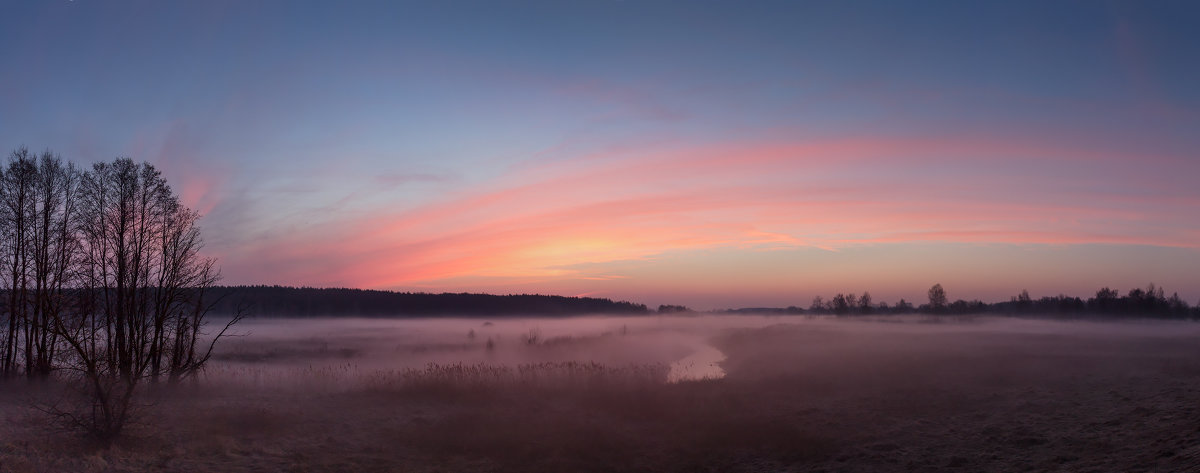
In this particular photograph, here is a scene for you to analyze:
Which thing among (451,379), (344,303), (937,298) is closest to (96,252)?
(451,379)

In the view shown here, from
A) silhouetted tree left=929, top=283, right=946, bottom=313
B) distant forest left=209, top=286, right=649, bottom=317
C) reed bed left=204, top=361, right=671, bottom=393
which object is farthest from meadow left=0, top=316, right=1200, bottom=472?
distant forest left=209, top=286, right=649, bottom=317

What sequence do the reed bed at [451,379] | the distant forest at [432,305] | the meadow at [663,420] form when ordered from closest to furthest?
the meadow at [663,420] < the reed bed at [451,379] < the distant forest at [432,305]

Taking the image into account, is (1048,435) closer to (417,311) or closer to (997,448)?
(997,448)

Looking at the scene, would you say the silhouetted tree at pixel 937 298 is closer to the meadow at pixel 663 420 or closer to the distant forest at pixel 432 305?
the distant forest at pixel 432 305

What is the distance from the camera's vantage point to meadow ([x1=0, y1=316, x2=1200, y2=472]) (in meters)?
16.1

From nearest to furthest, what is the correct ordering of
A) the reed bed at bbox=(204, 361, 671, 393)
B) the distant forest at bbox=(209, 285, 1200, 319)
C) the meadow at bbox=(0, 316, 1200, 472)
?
1. the meadow at bbox=(0, 316, 1200, 472)
2. the reed bed at bbox=(204, 361, 671, 393)
3. the distant forest at bbox=(209, 285, 1200, 319)

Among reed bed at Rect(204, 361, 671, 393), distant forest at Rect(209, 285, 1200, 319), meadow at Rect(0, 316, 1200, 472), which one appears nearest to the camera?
meadow at Rect(0, 316, 1200, 472)

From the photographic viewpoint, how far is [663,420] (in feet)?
76.9

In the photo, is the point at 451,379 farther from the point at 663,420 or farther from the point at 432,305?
the point at 432,305

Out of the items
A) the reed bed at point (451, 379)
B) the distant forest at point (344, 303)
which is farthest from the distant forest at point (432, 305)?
the reed bed at point (451, 379)

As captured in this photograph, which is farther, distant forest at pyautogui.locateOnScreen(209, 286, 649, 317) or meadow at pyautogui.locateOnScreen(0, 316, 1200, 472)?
distant forest at pyautogui.locateOnScreen(209, 286, 649, 317)

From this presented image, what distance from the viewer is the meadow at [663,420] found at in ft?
52.8

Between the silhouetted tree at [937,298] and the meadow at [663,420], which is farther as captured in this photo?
the silhouetted tree at [937,298]

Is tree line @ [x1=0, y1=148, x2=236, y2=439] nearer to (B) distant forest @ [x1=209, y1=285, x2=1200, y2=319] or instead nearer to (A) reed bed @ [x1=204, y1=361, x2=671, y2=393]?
(A) reed bed @ [x1=204, y1=361, x2=671, y2=393]
